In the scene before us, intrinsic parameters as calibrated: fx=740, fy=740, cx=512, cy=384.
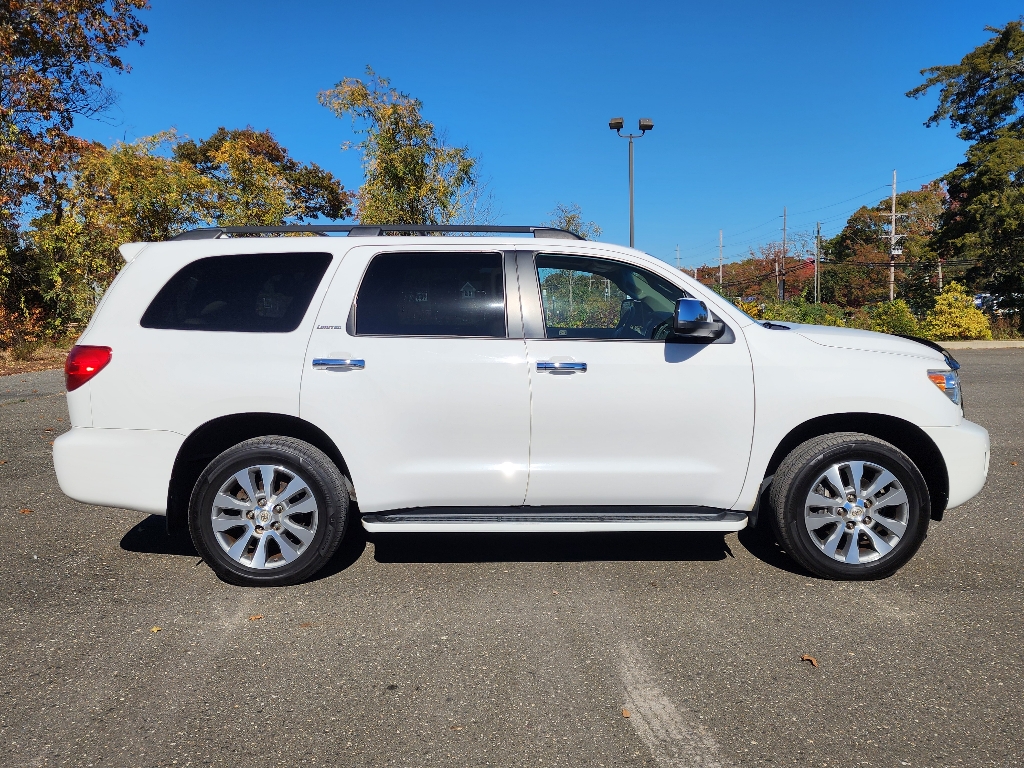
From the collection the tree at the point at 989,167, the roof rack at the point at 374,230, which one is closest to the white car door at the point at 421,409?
the roof rack at the point at 374,230

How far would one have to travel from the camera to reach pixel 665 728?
2652 mm

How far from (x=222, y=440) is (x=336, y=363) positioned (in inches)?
33.9

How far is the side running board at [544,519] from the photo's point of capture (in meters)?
3.85

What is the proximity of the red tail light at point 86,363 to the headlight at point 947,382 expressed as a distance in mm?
4378

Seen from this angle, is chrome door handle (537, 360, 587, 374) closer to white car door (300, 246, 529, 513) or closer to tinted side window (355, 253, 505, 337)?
white car door (300, 246, 529, 513)

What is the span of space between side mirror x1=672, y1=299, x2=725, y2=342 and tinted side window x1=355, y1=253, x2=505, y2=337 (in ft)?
3.03

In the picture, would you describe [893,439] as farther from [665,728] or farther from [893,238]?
[893,238]

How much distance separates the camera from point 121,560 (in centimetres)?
447

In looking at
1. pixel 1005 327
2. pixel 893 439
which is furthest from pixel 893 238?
pixel 893 439

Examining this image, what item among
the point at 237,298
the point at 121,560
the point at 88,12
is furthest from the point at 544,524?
the point at 88,12

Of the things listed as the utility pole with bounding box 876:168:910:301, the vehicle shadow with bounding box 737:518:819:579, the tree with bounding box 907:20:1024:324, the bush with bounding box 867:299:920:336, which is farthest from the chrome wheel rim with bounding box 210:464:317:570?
the utility pole with bounding box 876:168:910:301

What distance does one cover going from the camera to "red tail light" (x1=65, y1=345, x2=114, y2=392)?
12.7ft

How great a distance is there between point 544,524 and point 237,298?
81.1 inches

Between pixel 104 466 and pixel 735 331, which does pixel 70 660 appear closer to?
pixel 104 466
